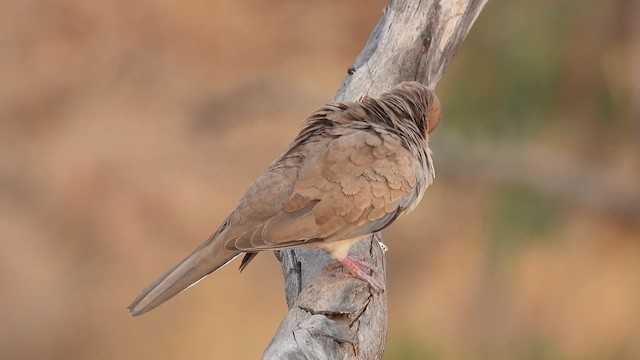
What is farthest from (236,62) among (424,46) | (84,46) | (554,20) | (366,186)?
(366,186)

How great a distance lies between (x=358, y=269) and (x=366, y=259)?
0.18 meters

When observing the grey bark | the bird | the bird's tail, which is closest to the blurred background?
the grey bark

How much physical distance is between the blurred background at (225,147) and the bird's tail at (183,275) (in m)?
1.91

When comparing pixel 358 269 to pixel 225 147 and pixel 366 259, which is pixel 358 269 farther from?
pixel 225 147

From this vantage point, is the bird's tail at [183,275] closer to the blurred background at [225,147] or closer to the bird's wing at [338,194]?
the bird's wing at [338,194]

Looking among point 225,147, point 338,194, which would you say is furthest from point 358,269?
point 225,147

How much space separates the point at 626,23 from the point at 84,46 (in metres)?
2.33

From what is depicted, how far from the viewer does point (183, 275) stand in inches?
71.1

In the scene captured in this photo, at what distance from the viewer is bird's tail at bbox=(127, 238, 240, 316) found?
178 cm

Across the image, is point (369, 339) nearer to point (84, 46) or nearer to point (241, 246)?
point (241, 246)

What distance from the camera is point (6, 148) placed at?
3674mm

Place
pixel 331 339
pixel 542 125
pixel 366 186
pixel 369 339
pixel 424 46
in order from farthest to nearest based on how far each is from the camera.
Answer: pixel 542 125
pixel 424 46
pixel 366 186
pixel 369 339
pixel 331 339

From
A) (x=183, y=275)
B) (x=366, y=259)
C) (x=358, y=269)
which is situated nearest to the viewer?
(x=183, y=275)

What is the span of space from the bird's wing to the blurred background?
180 centimetres
